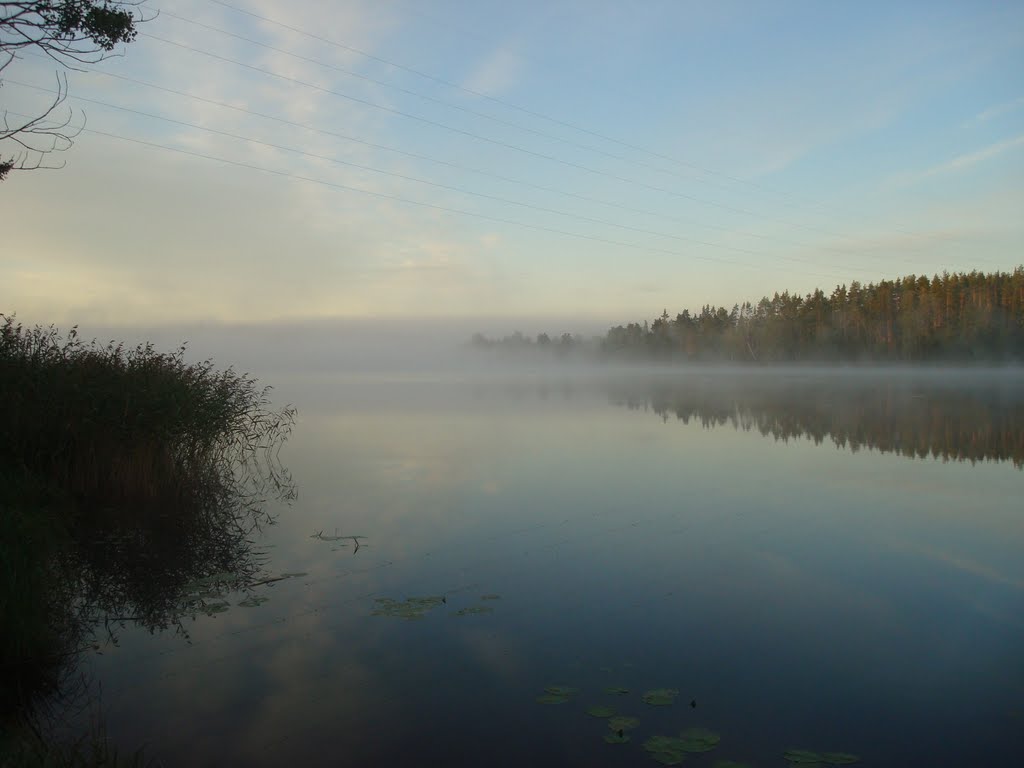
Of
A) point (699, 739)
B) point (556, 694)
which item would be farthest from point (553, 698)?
point (699, 739)

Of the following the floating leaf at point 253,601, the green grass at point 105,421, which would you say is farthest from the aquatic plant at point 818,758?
the green grass at point 105,421

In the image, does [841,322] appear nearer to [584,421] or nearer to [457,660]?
[584,421]

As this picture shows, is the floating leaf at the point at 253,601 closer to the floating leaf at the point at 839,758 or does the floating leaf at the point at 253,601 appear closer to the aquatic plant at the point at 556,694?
the aquatic plant at the point at 556,694

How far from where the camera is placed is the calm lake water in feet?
15.6

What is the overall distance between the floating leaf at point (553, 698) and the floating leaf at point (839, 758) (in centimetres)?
174

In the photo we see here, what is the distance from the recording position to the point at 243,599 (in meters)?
7.38

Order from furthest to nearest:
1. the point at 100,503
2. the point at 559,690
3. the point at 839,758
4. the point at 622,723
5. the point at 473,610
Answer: the point at 100,503, the point at 473,610, the point at 559,690, the point at 622,723, the point at 839,758

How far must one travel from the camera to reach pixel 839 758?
14.5 ft

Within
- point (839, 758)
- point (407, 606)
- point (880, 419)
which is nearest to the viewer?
point (839, 758)

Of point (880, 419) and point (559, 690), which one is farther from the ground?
point (880, 419)

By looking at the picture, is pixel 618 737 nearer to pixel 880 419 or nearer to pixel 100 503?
pixel 100 503

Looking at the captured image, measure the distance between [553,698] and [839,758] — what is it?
1.91 m

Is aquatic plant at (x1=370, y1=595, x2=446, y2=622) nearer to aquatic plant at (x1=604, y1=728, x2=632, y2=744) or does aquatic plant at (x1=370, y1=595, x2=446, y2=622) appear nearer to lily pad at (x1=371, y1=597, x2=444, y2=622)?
lily pad at (x1=371, y1=597, x2=444, y2=622)

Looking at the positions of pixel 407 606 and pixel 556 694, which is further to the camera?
pixel 407 606
